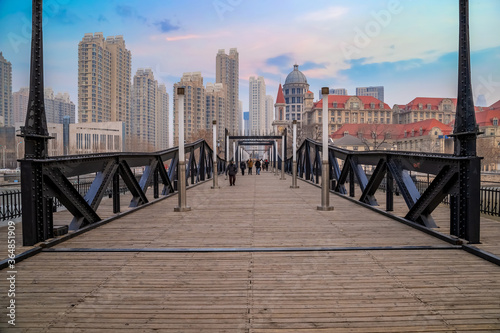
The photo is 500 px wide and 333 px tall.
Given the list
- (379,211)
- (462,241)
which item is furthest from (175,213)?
(462,241)

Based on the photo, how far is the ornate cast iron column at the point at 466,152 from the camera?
4.89 metres

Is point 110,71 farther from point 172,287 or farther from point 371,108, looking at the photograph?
point 172,287

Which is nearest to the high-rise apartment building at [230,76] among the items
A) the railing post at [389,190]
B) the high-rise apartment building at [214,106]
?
the high-rise apartment building at [214,106]

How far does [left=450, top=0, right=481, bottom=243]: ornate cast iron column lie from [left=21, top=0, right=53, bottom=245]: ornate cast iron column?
18.8 ft

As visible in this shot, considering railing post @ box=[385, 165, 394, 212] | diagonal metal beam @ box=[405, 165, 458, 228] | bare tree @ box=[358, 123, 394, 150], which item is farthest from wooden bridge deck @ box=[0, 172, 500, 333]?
bare tree @ box=[358, 123, 394, 150]

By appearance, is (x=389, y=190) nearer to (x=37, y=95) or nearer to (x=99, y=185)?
(x=99, y=185)

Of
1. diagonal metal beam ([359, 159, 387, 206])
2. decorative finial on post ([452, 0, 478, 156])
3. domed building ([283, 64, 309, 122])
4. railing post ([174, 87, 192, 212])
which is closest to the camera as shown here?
decorative finial on post ([452, 0, 478, 156])

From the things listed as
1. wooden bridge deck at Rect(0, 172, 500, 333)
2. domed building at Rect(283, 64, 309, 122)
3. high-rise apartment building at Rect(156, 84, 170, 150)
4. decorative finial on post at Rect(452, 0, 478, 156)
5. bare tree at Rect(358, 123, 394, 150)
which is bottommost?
wooden bridge deck at Rect(0, 172, 500, 333)

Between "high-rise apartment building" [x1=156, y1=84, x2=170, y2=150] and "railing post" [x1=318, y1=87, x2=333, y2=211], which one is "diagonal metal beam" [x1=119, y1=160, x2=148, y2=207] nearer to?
"railing post" [x1=318, y1=87, x2=333, y2=211]

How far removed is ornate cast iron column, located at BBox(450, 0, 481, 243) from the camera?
193 inches

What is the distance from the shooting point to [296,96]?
568 feet

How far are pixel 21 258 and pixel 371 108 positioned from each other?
10549 centimetres

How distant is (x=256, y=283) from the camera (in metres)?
3.54

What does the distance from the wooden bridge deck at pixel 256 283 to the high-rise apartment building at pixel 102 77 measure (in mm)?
74686
